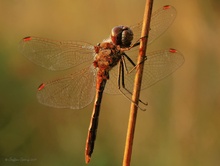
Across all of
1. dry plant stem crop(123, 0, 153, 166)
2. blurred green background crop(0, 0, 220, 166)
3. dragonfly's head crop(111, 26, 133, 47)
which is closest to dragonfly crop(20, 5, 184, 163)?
dragonfly's head crop(111, 26, 133, 47)

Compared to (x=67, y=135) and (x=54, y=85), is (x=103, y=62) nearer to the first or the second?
(x=54, y=85)

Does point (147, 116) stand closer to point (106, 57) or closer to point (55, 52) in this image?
point (55, 52)

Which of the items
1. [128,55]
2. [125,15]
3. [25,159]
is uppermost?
[125,15]

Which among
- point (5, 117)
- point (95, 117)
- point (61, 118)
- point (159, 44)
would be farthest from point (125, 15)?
point (95, 117)

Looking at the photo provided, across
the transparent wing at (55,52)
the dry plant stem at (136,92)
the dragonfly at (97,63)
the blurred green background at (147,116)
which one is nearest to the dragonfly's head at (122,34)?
the dragonfly at (97,63)

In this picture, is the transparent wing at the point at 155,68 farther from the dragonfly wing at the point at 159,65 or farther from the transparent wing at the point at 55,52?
the transparent wing at the point at 55,52

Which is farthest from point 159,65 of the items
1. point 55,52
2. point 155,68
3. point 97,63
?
point 55,52
